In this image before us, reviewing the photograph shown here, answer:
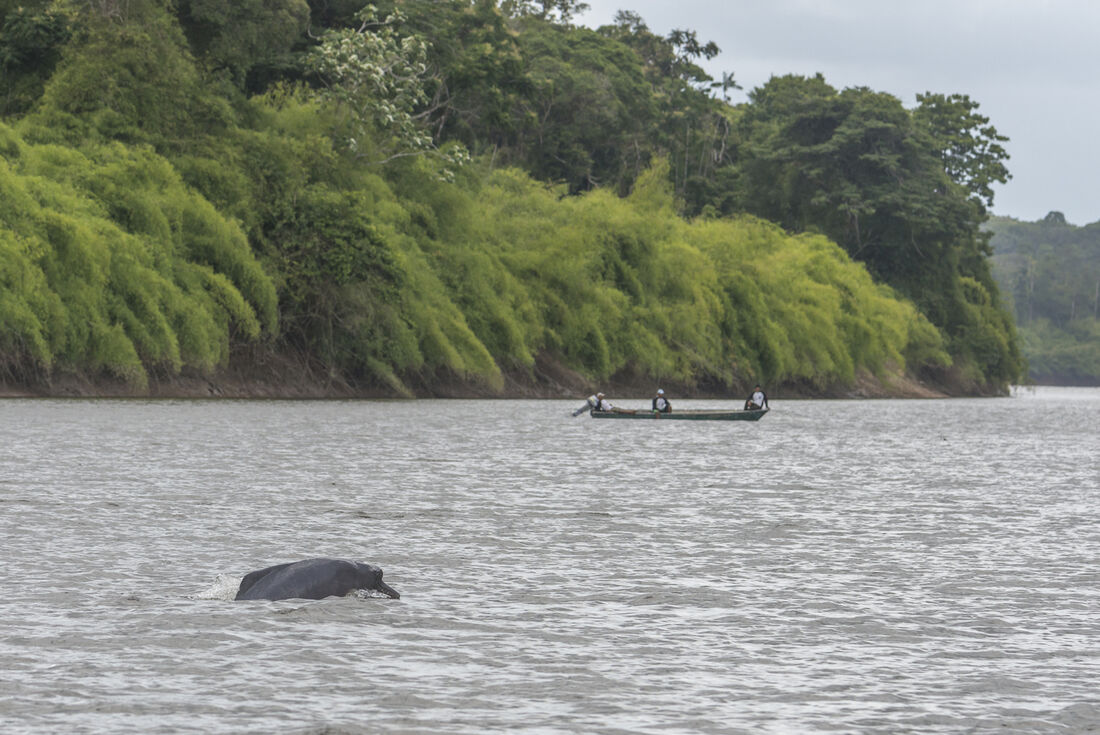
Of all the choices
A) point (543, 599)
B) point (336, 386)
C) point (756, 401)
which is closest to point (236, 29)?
point (336, 386)

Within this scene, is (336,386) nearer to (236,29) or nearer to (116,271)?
(116,271)

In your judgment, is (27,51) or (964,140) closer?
(27,51)

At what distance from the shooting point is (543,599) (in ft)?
41.1

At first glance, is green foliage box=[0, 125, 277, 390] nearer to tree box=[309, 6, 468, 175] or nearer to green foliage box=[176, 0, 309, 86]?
tree box=[309, 6, 468, 175]

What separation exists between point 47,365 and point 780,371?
4342cm

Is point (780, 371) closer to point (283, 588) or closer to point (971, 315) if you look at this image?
point (971, 315)

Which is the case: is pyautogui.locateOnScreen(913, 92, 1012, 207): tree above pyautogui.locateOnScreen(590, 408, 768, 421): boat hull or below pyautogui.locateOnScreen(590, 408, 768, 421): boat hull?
above

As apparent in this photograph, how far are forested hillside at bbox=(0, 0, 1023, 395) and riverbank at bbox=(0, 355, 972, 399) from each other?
0.75 feet

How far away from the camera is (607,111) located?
99.3 metres

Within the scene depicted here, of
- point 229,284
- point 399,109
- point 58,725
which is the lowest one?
point 58,725

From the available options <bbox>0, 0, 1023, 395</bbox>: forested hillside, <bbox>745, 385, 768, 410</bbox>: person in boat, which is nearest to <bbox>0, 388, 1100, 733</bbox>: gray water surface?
<bbox>0, 0, 1023, 395</bbox>: forested hillside

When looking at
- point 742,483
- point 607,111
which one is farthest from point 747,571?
point 607,111

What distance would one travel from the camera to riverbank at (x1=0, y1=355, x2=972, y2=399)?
153 feet

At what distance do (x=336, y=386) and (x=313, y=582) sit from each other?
45.5 m
